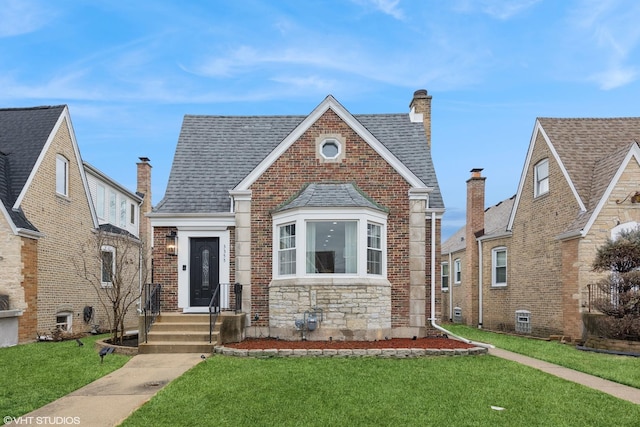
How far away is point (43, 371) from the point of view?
8961 mm

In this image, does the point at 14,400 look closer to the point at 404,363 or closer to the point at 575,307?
the point at 404,363

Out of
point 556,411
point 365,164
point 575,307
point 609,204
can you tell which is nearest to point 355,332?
point 365,164

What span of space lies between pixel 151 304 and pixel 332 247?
492 centimetres

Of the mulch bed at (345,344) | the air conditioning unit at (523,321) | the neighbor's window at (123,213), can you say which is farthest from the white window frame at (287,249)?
the neighbor's window at (123,213)

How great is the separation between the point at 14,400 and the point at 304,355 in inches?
213

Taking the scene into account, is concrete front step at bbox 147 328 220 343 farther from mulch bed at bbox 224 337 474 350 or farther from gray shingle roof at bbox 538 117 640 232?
gray shingle roof at bbox 538 117 640 232

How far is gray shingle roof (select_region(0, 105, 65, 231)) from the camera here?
1416 cm

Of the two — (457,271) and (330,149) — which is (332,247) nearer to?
(330,149)

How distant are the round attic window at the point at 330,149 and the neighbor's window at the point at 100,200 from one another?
11.7 meters

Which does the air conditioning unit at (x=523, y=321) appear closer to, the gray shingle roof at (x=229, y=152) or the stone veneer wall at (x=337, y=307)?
the gray shingle roof at (x=229, y=152)

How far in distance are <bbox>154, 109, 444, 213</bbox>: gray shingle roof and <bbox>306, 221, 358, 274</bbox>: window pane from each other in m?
3.02

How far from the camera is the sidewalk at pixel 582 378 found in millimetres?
7414

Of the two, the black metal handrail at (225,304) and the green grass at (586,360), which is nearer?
the green grass at (586,360)

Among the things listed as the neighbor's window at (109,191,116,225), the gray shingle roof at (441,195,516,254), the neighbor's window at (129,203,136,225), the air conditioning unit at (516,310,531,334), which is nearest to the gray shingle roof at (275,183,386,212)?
the air conditioning unit at (516,310,531,334)
